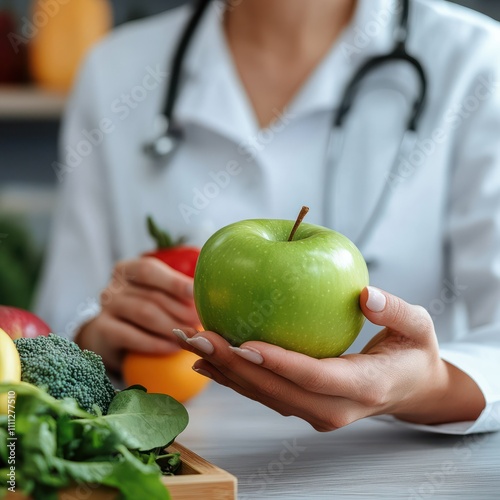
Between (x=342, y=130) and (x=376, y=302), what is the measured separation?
62 centimetres

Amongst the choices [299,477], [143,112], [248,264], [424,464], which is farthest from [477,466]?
[143,112]

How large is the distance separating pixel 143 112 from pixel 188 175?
Answer: 147 mm

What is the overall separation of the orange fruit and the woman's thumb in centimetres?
31

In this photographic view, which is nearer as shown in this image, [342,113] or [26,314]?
[26,314]

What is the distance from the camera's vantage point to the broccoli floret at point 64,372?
54cm

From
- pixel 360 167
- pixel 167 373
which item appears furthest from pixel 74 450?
pixel 360 167

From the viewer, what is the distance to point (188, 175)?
1.24m

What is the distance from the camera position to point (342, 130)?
117cm

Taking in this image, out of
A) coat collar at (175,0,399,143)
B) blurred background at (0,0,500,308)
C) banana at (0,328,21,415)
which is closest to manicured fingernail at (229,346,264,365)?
banana at (0,328,21,415)

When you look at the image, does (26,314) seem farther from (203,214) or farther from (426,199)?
(426,199)

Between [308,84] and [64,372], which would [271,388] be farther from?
[308,84]

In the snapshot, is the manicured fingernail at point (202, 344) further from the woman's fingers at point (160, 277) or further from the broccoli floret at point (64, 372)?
the woman's fingers at point (160, 277)

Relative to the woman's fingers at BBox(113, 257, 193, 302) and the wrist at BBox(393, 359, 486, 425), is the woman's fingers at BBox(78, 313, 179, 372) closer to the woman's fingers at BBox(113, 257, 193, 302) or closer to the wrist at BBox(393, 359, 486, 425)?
the woman's fingers at BBox(113, 257, 193, 302)

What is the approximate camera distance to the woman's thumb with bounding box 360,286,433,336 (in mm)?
586
